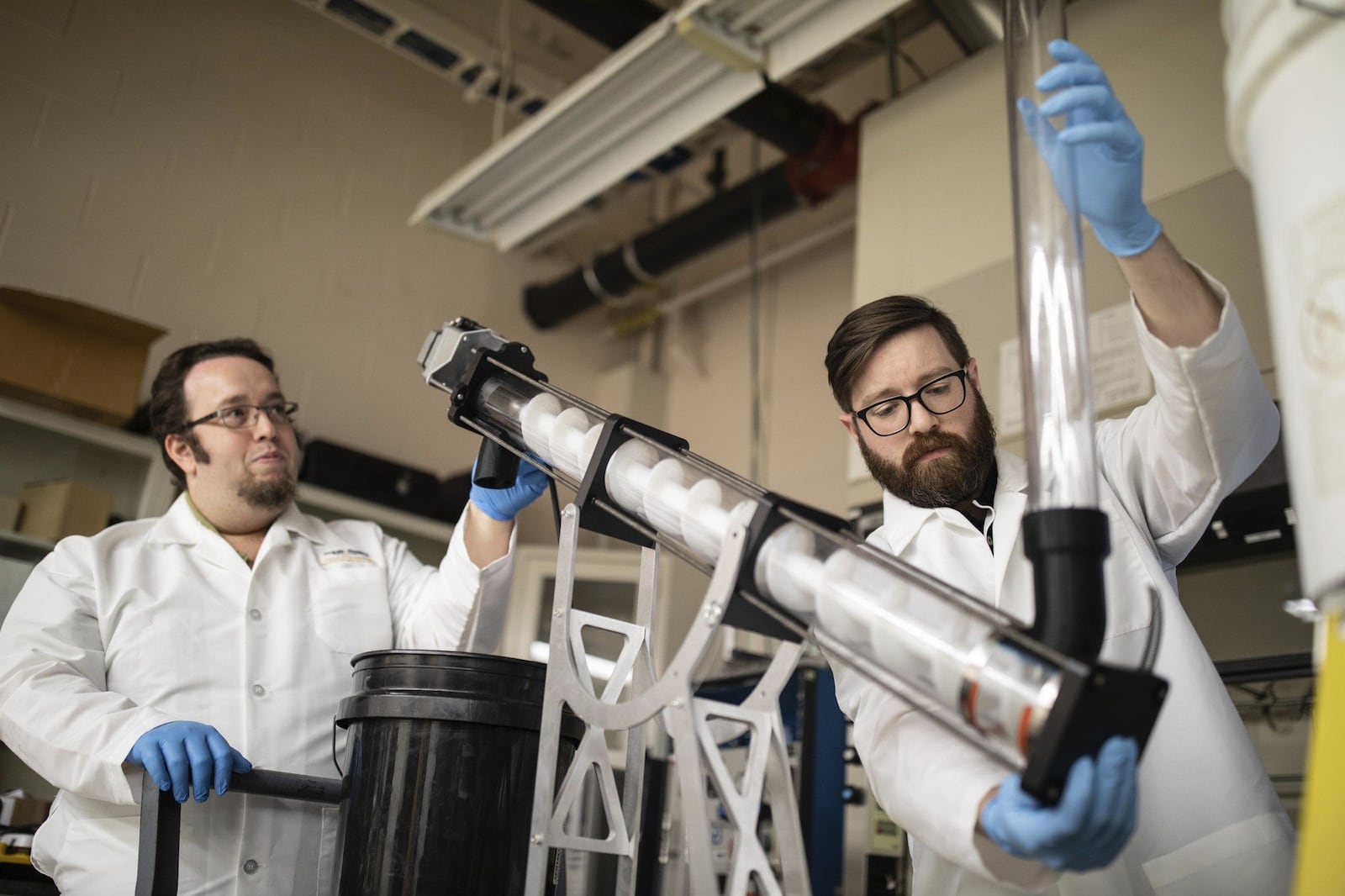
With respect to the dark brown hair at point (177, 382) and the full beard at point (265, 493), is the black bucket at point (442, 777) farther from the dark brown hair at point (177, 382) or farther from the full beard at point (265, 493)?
the dark brown hair at point (177, 382)

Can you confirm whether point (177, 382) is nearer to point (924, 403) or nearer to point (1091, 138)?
point (924, 403)

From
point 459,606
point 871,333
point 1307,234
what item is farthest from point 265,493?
point 1307,234

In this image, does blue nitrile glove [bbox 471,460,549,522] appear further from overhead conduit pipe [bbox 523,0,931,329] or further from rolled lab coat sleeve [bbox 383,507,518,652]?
overhead conduit pipe [bbox 523,0,931,329]

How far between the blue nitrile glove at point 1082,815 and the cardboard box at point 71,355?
7.92ft

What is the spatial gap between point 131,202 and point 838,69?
2.24 meters

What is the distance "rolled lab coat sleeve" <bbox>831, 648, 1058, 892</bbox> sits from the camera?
0.81m

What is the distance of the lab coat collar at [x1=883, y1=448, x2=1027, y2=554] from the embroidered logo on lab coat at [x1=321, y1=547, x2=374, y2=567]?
88 cm

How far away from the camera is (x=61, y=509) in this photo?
2.50 m

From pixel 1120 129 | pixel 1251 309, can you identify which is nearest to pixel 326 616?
pixel 1120 129

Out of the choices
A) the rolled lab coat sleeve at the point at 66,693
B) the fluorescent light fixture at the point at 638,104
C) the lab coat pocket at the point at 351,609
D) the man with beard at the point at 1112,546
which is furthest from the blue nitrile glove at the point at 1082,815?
the fluorescent light fixture at the point at 638,104

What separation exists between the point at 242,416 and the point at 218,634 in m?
0.41

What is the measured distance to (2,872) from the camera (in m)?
1.58

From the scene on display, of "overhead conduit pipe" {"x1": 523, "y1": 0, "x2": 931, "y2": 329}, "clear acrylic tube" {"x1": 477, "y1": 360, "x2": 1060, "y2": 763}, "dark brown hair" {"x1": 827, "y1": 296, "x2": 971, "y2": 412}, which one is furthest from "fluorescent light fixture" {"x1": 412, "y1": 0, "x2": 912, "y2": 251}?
"clear acrylic tube" {"x1": 477, "y1": 360, "x2": 1060, "y2": 763}

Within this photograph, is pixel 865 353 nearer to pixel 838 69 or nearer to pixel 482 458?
pixel 482 458
